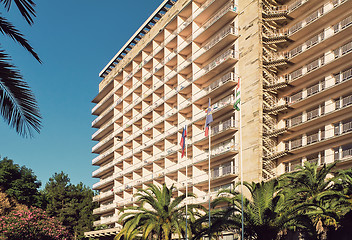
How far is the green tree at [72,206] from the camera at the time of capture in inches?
3679

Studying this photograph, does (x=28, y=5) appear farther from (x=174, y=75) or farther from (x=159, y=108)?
(x=159, y=108)

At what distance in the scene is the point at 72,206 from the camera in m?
95.4

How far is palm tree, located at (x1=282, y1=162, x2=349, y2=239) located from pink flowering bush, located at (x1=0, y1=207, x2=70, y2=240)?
33.3m

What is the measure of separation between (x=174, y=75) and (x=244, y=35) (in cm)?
1661

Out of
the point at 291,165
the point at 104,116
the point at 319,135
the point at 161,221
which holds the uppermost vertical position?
the point at 104,116

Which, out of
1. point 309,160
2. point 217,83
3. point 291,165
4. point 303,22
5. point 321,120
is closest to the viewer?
point 321,120

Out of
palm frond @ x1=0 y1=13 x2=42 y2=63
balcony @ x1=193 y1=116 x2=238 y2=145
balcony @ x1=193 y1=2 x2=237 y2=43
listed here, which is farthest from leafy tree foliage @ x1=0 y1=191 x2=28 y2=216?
palm frond @ x1=0 y1=13 x2=42 y2=63

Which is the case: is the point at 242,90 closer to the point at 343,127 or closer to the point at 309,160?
the point at 309,160

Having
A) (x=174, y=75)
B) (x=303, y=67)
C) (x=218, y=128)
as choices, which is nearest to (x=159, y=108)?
(x=174, y=75)

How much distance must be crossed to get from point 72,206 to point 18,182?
1762 centimetres

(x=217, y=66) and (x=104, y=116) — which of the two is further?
(x=104, y=116)

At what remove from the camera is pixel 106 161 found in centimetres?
9262

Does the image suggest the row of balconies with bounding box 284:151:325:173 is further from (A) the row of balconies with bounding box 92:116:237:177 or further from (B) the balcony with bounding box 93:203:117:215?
A: (B) the balcony with bounding box 93:203:117:215


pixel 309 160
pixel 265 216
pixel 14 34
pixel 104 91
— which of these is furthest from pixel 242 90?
pixel 104 91
